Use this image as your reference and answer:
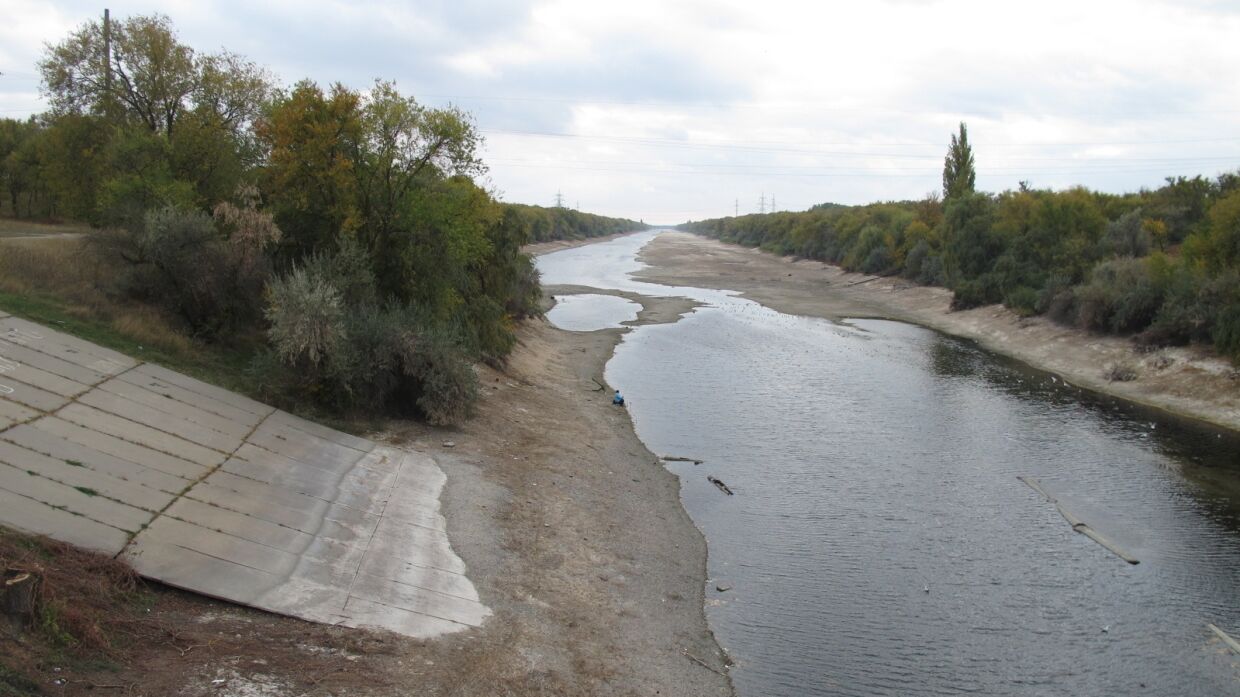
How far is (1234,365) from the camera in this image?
29953 millimetres

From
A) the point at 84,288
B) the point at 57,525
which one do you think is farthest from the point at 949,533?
the point at 84,288

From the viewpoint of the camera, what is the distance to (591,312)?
56875 mm

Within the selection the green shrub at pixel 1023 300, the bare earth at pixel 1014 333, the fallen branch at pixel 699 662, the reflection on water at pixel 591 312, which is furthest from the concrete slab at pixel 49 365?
the green shrub at pixel 1023 300

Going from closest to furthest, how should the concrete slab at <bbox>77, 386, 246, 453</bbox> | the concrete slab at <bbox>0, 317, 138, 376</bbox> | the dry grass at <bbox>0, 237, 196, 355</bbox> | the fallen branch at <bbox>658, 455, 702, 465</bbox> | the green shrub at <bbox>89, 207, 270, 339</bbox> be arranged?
the concrete slab at <bbox>77, 386, 246, 453</bbox>
the concrete slab at <bbox>0, 317, 138, 376</bbox>
the dry grass at <bbox>0, 237, 196, 355</bbox>
the green shrub at <bbox>89, 207, 270, 339</bbox>
the fallen branch at <bbox>658, 455, 702, 465</bbox>

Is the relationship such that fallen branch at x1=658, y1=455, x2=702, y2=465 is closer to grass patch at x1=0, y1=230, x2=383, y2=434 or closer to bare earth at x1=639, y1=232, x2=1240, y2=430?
grass patch at x1=0, y1=230, x2=383, y2=434

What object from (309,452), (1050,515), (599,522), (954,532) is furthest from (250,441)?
(1050,515)

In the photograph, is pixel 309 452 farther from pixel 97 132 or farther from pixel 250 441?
pixel 97 132

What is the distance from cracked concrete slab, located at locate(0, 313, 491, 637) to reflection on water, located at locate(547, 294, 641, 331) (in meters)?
29.8

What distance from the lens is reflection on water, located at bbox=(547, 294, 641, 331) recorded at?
50.0 metres

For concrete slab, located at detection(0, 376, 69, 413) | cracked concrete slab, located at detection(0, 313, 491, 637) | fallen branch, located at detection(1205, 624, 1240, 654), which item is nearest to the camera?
cracked concrete slab, located at detection(0, 313, 491, 637)

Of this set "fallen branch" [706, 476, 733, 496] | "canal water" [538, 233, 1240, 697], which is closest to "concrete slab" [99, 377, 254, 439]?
"canal water" [538, 233, 1240, 697]

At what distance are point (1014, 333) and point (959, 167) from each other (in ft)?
156

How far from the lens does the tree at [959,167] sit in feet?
282

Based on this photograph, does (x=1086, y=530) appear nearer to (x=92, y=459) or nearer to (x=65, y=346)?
(x=92, y=459)
